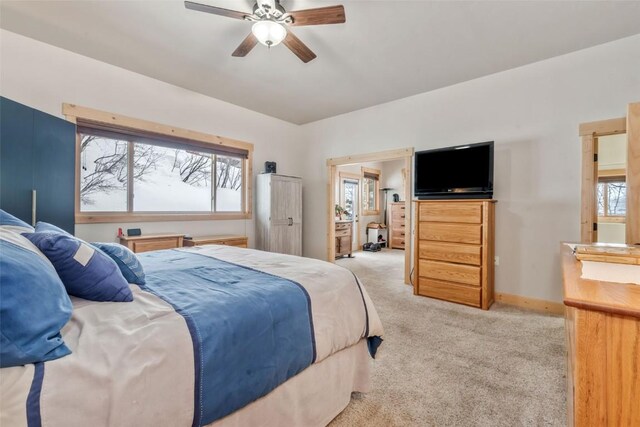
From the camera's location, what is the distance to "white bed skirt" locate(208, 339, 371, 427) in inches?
43.8

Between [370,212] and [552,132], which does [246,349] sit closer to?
[552,132]

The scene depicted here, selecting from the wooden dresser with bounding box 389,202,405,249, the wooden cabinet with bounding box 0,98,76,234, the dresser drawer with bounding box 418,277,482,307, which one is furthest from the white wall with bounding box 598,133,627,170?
the wooden cabinet with bounding box 0,98,76,234

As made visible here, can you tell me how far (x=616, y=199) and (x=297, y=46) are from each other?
5.89 meters

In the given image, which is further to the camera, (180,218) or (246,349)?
(180,218)

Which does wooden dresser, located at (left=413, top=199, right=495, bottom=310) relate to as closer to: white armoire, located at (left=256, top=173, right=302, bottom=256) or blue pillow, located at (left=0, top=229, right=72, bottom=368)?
white armoire, located at (left=256, top=173, right=302, bottom=256)

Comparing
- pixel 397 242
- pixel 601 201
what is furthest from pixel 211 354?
pixel 397 242

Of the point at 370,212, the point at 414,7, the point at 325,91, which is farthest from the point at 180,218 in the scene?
the point at 370,212

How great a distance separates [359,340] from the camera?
1.65 meters

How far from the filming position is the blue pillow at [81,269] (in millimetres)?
1018

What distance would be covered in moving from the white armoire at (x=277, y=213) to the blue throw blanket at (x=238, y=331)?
315cm

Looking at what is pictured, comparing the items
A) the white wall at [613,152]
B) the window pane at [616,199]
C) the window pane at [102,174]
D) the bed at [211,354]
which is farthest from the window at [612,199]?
the window pane at [102,174]

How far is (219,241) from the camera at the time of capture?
13.2ft

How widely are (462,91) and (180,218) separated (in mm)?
4241

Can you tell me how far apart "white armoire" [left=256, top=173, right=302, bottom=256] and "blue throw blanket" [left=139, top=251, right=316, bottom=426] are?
3.15m
